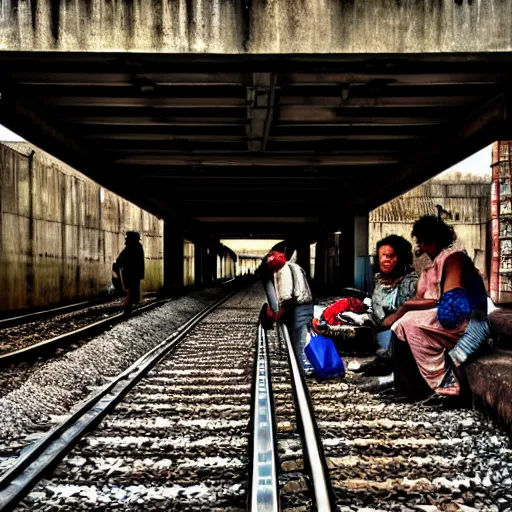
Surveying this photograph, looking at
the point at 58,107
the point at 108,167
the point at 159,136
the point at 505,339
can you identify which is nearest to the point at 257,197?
the point at 108,167

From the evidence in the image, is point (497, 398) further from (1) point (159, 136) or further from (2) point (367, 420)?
(1) point (159, 136)

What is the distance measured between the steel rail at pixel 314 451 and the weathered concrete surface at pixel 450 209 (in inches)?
982

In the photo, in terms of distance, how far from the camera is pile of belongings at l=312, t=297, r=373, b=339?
6.43 m

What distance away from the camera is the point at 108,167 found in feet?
39.9

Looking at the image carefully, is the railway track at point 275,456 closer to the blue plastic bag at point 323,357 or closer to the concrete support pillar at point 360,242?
the blue plastic bag at point 323,357

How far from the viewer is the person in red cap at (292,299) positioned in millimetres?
6242

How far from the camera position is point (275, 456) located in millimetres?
3502

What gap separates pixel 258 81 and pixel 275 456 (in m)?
4.79

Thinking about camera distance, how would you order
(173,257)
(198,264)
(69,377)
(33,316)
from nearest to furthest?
(69,377) < (33,316) < (173,257) < (198,264)

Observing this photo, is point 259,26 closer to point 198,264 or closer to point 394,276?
point 394,276

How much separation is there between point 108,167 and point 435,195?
22.7 meters

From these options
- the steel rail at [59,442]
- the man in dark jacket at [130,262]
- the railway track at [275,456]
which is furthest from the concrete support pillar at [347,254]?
the railway track at [275,456]

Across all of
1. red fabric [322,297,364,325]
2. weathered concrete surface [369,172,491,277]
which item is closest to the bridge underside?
red fabric [322,297,364,325]

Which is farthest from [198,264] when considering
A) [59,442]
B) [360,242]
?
[59,442]
